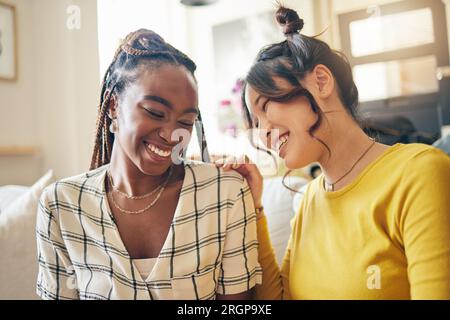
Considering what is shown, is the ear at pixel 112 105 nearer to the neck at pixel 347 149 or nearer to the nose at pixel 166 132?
the nose at pixel 166 132

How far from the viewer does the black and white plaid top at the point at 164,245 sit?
0.57 meters

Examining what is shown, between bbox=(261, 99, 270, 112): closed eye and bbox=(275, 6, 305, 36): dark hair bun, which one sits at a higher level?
bbox=(275, 6, 305, 36): dark hair bun

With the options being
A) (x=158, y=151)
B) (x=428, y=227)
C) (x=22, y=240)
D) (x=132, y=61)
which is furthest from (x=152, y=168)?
(x=428, y=227)

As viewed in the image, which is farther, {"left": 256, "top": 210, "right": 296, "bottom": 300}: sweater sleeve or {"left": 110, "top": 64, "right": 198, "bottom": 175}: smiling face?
{"left": 256, "top": 210, "right": 296, "bottom": 300}: sweater sleeve

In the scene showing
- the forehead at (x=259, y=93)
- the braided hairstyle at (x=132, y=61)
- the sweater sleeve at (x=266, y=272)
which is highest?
the braided hairstyle at (x=132, y=61)

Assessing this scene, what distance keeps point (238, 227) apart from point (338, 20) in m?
0.33

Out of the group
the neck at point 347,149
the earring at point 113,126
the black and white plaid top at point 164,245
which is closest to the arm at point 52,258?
the black and white plaid top at point 164,245

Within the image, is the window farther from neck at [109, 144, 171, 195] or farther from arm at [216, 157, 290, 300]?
neck at [109, 144, 171, 195]

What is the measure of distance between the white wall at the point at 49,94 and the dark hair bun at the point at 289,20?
10.6 inches

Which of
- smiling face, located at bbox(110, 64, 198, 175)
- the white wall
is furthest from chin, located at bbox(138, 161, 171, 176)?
the white wall

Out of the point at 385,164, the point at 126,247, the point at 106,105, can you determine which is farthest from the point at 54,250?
the point at 385,164

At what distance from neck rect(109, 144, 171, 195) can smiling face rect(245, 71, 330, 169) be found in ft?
0.52

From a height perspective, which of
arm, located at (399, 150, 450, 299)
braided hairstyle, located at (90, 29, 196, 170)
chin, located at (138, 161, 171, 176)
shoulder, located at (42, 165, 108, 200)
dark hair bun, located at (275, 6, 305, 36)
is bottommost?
arm, located at (399, 150, 450, 299)

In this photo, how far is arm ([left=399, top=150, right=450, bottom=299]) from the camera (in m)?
0.47
